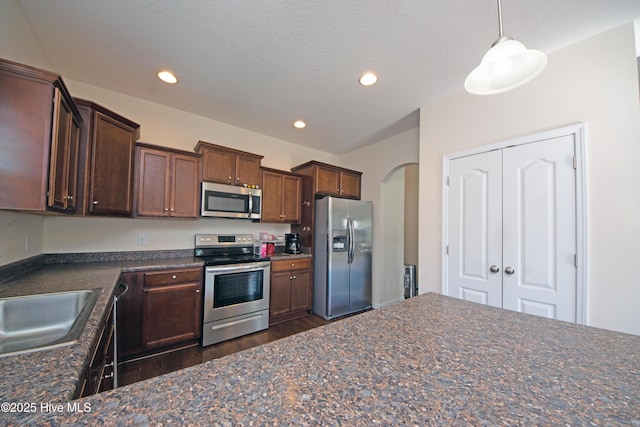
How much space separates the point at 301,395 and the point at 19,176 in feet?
6.08

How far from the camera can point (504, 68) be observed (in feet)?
3.90

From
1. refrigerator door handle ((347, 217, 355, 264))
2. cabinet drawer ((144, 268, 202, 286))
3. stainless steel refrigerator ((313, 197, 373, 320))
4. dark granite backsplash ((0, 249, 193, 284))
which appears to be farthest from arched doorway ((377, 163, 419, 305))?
dark granite backsplash ((0, 249, 193, 284))

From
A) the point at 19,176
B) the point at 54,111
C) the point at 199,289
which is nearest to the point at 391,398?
the point at 19,176

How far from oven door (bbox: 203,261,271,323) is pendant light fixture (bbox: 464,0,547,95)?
2630 millimetres

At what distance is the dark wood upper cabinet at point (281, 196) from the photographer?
11.1ft

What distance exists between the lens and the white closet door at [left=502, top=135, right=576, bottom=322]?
70.3 inches

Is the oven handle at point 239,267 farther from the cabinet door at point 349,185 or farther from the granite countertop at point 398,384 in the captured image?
the granite countertop at point 398,384

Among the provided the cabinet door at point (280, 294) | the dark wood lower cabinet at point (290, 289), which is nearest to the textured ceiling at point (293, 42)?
the dark wood lower cabinet at point (290, 289)

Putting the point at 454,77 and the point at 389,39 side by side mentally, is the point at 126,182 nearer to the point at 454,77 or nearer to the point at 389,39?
the point at 389,39

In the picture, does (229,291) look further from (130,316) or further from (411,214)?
(411,214)

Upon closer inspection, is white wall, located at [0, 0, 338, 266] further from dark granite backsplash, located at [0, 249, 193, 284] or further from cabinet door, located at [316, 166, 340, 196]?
cabinet door, located at [316, 166, 340, 196]

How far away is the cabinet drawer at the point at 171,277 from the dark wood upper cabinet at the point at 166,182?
622 mm

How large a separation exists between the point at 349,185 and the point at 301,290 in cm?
183

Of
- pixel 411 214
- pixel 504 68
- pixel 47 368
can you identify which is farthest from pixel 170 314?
pixel 411 214
